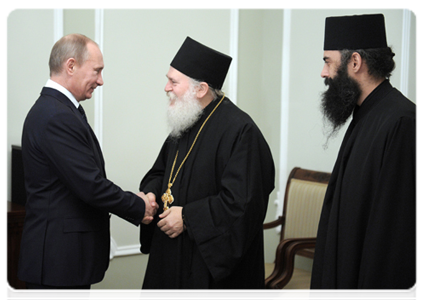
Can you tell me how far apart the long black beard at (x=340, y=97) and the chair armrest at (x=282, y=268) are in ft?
4.20

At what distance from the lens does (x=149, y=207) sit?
→ 2.64 metres

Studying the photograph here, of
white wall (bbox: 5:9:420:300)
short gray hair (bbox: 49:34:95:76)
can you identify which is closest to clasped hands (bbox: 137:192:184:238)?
short gray hair (bbox: 49:34:95:76)

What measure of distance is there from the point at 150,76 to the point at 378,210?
2.81 metres

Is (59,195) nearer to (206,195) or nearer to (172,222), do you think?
(172,222)

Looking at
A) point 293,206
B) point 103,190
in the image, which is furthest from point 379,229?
point 293,206

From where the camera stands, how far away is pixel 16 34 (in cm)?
354

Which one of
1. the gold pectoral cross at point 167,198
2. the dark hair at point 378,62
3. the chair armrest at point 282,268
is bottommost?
the chair armrest at point 282,268

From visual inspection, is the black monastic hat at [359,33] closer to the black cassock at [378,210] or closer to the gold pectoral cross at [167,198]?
the black cassock at [378,210]

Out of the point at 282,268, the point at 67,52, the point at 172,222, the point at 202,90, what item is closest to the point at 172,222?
the point at 172,222

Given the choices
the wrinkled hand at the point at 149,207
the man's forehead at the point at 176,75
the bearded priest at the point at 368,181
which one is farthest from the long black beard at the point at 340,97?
the wrinkled hand at the point at 149,207

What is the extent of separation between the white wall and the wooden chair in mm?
257

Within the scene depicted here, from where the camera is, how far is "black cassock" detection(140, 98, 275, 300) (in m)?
2.44

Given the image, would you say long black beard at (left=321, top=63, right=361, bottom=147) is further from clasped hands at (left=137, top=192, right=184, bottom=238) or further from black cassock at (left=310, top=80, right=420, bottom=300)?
clasped hands at (left=137, top=192, right=184, bottom=238)

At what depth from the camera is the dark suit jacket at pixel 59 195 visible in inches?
89.3
